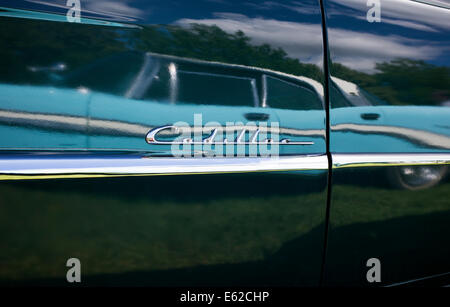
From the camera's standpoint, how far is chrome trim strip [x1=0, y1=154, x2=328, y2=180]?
Answer: 1.15 metres

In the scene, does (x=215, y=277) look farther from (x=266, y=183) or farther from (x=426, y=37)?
(x=426, y=37)

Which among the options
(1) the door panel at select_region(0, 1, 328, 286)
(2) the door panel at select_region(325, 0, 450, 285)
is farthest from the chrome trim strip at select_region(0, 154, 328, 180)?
(2) the door panel at select_region(325, 0, 450, 285)

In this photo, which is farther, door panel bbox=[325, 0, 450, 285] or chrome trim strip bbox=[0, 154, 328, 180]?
door panel bbox=[325, 0, 450, 285]

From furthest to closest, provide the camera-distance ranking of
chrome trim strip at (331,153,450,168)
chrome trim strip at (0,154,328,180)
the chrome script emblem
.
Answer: chrome trim strip at (331,153,450,168) → the chrome script emblem → chrome trim strip at (0,154,328,180)

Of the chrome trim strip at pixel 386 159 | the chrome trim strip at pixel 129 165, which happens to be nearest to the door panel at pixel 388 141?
the chrome trim strip at pixel 386 159

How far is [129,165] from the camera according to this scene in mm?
1235

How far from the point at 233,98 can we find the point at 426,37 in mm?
870

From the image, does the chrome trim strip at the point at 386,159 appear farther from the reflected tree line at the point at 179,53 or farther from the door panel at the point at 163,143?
the reflected tree line at the point at 179,53

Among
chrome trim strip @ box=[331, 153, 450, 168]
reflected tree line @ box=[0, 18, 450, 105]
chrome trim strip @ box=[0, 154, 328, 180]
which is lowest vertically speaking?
chrome trim strip @ box=[0, 154, 328, 180]

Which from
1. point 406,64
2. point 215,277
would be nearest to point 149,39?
point 215,277

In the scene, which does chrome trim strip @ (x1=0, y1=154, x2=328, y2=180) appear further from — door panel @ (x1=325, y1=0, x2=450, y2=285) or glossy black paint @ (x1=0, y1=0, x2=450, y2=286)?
door panel @ (x1=325, y1=0, x2=450, y2=285)

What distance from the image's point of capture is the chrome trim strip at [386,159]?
143 cm

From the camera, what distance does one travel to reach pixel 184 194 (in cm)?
128

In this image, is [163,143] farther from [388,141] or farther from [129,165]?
[388,141]
